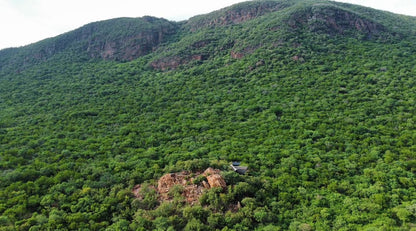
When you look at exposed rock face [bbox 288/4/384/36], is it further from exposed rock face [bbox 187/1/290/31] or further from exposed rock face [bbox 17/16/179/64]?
exposed rock face [bbox 17/16/179/64]

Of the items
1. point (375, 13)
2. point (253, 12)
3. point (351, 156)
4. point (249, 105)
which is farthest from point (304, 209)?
point (375, 13)

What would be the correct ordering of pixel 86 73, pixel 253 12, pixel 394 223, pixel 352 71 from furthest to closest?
pixel 253 12
pixel 86 73
pixel 352 71
pixel 394 223

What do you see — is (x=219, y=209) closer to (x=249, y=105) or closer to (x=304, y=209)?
(x=304, y=209)

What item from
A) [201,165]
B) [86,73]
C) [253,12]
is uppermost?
[253,12]

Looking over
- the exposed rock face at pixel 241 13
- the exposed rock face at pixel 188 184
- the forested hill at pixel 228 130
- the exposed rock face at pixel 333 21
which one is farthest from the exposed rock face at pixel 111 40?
the exposed rock face at pixel 188 184

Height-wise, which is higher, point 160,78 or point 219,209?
point 160,78

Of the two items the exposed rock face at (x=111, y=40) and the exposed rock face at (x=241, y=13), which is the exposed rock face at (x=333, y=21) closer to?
Result: the exposed rock face at (x=241, y=13)

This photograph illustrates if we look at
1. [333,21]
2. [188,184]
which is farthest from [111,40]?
[188,184]
